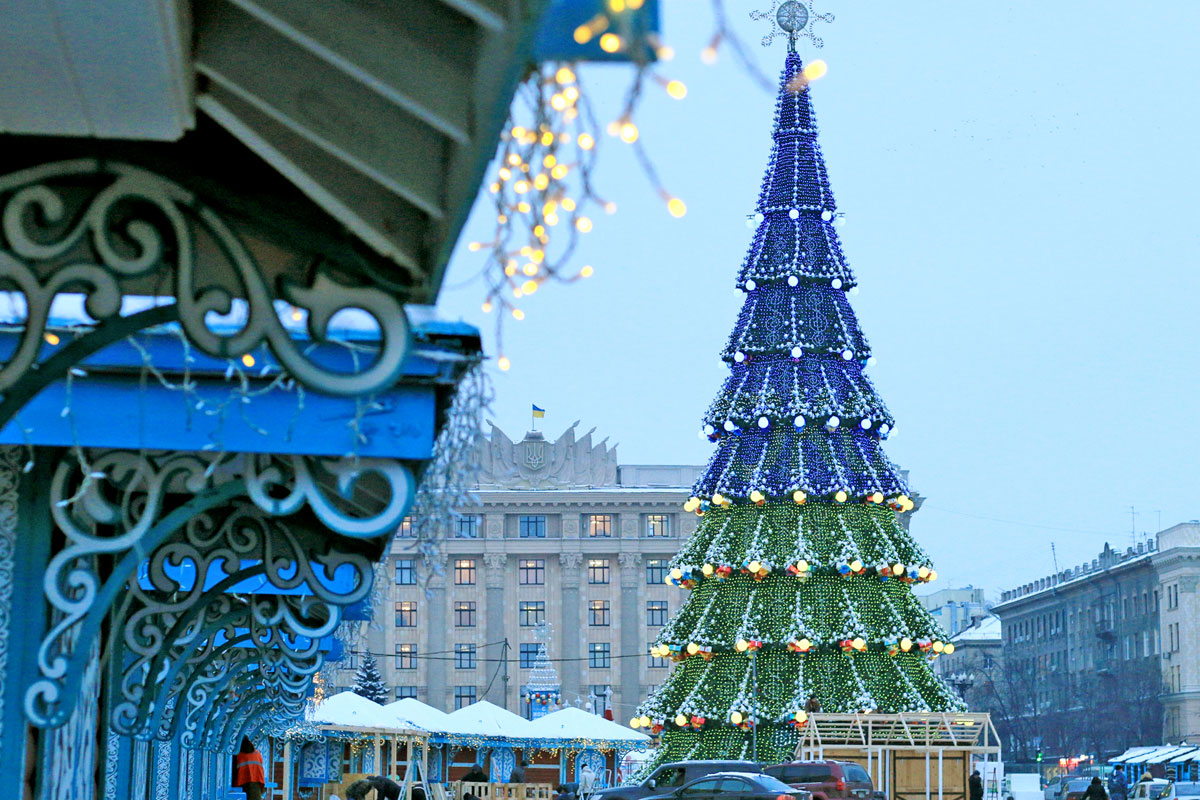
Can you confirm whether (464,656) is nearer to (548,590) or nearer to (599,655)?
(548,590)

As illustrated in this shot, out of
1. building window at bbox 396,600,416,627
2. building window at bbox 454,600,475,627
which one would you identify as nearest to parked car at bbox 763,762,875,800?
building window at bbox 396,600,416,627

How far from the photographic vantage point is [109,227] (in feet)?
15.8

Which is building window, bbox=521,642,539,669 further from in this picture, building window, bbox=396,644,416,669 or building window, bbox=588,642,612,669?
building window, bbox=396,644,416,669

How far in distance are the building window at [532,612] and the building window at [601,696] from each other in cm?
508

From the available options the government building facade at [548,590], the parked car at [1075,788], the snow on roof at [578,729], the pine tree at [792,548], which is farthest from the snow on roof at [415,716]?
the government building facade at [548,590]

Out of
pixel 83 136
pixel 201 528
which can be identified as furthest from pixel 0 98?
pixel 201 528

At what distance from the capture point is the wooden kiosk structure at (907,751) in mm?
27188

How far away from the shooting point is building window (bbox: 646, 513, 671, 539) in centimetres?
10356

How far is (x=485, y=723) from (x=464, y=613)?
2479 inches

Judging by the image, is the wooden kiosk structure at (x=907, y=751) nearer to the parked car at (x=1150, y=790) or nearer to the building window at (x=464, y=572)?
the parked car at (x=1150, y=790)

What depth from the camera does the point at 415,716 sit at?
121 feet

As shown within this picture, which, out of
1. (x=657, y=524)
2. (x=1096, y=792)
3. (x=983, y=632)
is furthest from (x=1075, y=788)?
(x=983, y=632)

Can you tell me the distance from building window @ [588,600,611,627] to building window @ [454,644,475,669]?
278 inches

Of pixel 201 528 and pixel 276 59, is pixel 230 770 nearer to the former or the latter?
pixel 201 528
